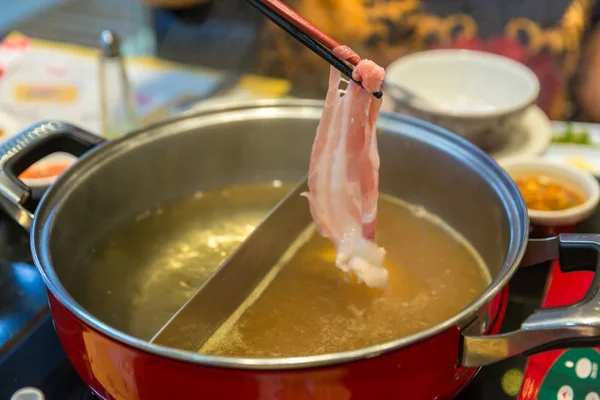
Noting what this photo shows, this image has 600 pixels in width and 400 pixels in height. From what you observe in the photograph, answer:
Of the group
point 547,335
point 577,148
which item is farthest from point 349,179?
point 577,148

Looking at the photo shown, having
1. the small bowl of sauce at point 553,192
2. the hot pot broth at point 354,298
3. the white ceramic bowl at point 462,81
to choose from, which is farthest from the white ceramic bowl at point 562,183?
the white ceramic bowl at point 462,81

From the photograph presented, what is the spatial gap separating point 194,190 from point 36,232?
578 millimetres

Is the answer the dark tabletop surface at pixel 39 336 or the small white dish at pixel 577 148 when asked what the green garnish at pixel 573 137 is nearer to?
the small white dish at pixel 577 148

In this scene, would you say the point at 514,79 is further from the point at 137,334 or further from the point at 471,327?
the point at 137,334

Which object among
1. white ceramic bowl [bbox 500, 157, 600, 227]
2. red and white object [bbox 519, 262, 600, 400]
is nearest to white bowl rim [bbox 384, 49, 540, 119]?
white ceramic bowl [bbox 500, 157, 600, 227]

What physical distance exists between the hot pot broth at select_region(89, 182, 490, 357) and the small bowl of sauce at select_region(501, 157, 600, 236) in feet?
0.74

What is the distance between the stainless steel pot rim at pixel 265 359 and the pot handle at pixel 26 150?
4cm

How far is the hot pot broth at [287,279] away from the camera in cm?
110

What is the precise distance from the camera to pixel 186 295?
124 centimetres

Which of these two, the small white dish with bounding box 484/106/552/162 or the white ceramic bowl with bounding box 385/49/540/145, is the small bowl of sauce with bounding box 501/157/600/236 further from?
the white ceramic bowl with bounding box 385/49/540/145

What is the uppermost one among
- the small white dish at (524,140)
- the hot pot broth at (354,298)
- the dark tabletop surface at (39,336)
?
the small white dish at (524,140)

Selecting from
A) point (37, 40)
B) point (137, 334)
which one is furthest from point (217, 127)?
point (37, 40)

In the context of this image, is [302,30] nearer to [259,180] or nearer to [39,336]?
[259,180]

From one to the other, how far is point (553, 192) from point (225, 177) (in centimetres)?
86
